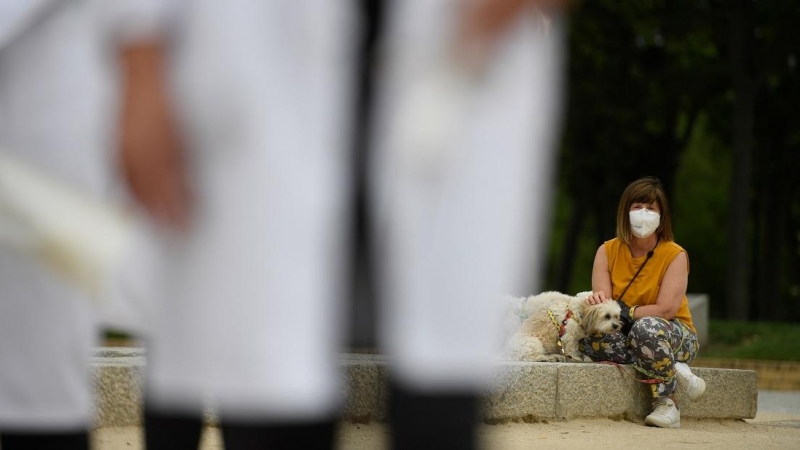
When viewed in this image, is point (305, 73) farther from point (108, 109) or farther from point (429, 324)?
point (108, 109)

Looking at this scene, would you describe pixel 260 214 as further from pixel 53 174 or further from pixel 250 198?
pixel 53 174

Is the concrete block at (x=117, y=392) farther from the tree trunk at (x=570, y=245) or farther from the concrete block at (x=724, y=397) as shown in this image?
the tree trunk at (x=570, y=245)

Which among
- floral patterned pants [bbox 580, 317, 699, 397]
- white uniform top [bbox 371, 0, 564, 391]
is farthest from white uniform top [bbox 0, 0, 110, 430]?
floral patterned pants [bbox 580, 317, 699, 397]

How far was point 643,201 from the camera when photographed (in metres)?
8.45

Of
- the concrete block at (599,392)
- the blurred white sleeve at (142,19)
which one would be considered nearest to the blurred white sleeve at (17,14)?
the blurred white sleeve at (142,19)

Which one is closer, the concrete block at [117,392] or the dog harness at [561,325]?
the concrete block at [117,392]

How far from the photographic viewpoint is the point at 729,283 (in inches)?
778

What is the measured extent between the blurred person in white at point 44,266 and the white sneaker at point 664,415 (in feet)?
22.0

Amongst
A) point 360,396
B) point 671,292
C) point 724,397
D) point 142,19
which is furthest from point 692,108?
point 142,19

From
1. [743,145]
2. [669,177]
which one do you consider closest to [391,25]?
[743,145]

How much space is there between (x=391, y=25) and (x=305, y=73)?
12 centimetres

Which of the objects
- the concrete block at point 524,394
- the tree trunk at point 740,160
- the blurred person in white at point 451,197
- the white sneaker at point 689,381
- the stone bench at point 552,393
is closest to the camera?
the blurred person in white at point 451,197

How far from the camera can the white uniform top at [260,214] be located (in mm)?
1731

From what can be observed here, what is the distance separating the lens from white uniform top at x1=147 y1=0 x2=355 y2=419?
5.68 ft
